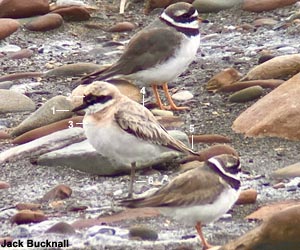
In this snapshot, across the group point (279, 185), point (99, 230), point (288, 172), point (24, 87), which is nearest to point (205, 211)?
point (99, 230)

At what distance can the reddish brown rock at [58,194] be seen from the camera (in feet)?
22.2

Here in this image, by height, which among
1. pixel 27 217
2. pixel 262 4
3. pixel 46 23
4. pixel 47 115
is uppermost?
pixel 27 217

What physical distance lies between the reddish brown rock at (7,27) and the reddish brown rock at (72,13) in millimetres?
509

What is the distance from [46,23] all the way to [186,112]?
245 cm

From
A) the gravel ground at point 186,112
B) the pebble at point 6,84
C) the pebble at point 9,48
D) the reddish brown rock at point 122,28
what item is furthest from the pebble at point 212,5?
the pebble at point 6,84

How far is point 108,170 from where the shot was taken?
23.3ft

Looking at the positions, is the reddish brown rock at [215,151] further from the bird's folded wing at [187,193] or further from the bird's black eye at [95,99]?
the bird's folded wing at [187,193]

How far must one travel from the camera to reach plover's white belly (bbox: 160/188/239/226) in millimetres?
5762

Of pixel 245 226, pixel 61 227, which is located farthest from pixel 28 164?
pixel 245 226

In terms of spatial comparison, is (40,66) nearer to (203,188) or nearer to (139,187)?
(139,187)

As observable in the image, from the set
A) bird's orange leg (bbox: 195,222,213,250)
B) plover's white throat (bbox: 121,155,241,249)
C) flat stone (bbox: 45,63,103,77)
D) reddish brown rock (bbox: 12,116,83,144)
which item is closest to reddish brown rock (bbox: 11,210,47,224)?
plover's white throat (bbox: 121,155,241,249)

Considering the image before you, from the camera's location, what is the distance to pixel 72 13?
418 inches

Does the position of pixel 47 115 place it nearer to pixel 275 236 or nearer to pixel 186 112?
pixel 186 112

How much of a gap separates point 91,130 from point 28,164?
3.08 feet
